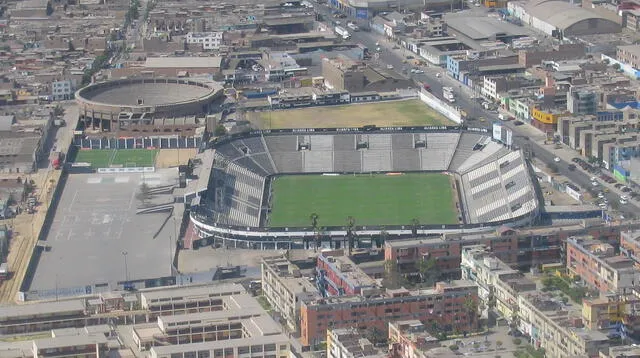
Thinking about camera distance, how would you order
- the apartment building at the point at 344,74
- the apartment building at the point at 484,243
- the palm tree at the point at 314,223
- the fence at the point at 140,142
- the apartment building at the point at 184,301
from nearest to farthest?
1. the apartment building at the point at 184,301
2. the apartment building at the point at 484,243
3. the palm tree at the point at 314,223
4. the fence at the point at 140,142
5. the apartment building at the point at 344,74

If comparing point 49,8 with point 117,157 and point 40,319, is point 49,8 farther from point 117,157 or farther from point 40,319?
point 40,319

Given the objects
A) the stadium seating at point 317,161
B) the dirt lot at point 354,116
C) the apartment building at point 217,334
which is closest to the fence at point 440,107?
the dirt lot at point 354,116

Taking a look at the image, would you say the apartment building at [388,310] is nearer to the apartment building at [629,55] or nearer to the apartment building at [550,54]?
the apartment building at [629,55]

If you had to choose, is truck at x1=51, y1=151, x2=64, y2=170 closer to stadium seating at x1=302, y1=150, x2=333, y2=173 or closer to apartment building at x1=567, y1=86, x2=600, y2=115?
stadium seating at x1=302, y1=150, x2=333, y2=173

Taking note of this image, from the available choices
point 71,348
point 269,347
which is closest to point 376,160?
point 269,347

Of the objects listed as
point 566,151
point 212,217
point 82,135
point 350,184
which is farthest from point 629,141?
point 82,135

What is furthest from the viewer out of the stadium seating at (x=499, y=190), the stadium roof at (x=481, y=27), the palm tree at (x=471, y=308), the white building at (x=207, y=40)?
the white building at (x=207, y=40)

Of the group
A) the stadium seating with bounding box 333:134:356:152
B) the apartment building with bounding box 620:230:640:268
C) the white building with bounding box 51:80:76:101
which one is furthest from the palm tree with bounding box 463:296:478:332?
the white building with bounding box 51:80:76:101
